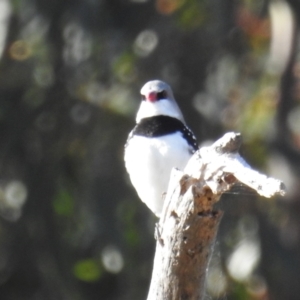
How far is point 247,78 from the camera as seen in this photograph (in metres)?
6.67

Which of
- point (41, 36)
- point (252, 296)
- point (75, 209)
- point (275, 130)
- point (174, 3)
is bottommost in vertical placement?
point (252, 296)

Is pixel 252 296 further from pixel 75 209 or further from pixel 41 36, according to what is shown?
pixel 41 36

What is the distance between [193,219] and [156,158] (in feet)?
4.00

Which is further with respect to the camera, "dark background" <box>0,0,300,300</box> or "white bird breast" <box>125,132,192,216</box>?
"dark background" <box>0,0,300,300</box>

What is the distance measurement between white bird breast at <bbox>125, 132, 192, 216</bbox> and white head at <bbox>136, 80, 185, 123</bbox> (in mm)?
143

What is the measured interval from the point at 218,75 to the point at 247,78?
21 cm

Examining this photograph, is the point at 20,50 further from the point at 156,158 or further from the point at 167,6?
the point at 156,158

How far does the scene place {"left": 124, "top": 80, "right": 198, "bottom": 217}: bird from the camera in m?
3.69

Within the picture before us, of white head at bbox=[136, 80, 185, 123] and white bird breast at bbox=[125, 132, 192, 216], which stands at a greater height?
white head at bbox=[136, 80, 185, 123]

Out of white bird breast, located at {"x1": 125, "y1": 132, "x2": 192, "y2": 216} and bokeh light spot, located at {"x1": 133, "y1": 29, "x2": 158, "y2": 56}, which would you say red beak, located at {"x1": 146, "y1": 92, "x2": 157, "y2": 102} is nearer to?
white bird breast, located at {"x1": 125, "y1": 132, "x2": 192, "y2": 216}

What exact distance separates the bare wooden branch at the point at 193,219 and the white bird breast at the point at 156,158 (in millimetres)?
1016

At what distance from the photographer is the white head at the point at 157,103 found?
12.7ft

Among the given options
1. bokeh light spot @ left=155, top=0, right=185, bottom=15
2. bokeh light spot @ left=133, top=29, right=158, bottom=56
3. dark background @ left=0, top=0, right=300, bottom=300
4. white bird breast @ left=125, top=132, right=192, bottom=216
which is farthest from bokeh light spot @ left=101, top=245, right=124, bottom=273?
white bird breast @ left=125, top=132, right=192, bottom=216

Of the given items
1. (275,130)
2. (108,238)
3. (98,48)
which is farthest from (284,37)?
(108,238)
